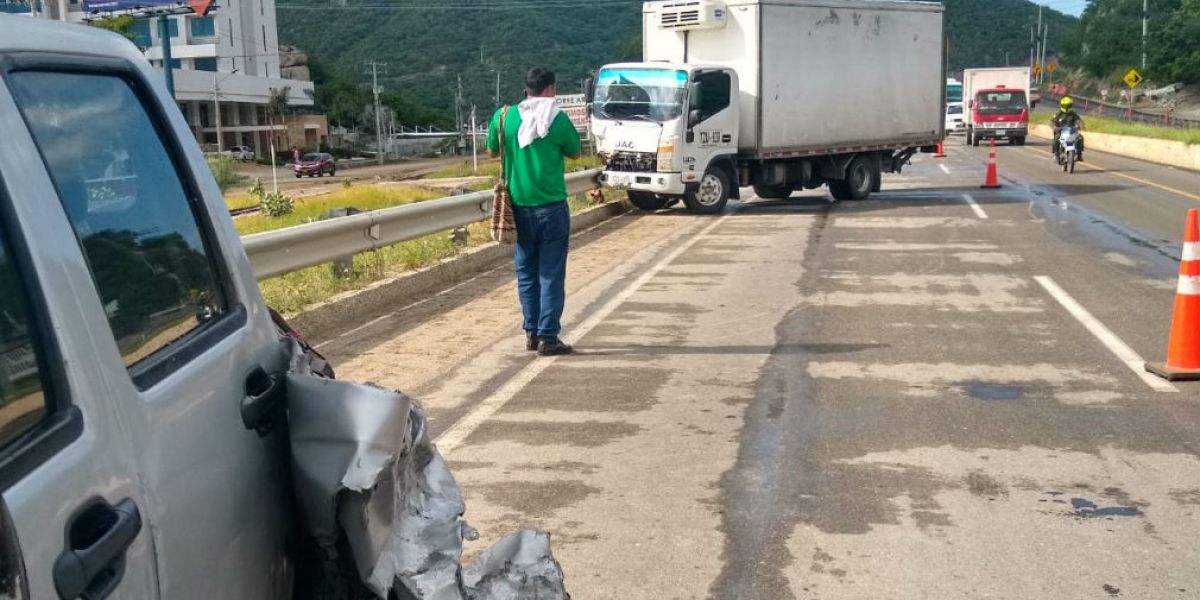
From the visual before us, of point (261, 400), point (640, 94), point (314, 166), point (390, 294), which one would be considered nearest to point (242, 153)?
point (314, 166)

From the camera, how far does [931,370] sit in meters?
8.38

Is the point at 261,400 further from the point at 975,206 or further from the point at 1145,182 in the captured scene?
the point at 1145,182

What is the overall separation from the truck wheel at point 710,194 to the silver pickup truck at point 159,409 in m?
17.8

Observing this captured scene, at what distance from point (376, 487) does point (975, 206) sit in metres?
20.2

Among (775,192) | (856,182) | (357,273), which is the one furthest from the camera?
(775,192)

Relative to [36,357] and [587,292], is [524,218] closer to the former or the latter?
[587,292]

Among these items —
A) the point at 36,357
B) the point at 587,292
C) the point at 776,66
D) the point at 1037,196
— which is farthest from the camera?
the point at 1037,196

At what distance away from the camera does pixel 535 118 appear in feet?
28.7

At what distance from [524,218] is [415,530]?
628cm

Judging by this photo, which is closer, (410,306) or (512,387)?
(512,387)

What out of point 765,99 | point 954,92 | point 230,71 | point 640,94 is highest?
point 230,71

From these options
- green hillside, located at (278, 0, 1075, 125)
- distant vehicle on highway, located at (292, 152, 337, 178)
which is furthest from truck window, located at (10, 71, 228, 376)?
green hillside, located at (278, 0, 1075, 125)

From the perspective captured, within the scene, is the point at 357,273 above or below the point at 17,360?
below

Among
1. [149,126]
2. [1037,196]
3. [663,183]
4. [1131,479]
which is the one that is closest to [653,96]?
[663,183]
